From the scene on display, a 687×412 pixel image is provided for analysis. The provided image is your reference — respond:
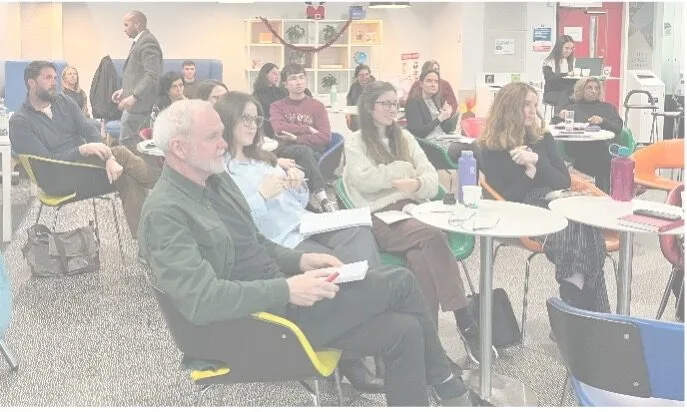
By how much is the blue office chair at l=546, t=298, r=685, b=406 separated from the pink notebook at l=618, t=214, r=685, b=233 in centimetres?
94

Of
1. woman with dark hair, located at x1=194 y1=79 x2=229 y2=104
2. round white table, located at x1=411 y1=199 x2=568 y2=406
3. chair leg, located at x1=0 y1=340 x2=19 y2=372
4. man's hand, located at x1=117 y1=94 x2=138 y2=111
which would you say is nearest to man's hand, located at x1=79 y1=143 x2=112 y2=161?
woman with dark hair, located at x1=194 y1=79 x2=229 y2=104

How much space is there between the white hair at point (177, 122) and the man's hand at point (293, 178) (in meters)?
0.94

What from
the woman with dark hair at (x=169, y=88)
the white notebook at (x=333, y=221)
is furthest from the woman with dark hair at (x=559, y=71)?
the white notebook at (x=333, y=221)

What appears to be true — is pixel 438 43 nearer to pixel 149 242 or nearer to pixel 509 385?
pixel 509 385

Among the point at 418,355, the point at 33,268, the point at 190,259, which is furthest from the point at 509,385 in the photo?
the point at 33,268

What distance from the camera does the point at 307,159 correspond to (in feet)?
19.4

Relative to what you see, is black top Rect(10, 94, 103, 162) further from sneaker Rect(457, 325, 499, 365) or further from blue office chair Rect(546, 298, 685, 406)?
blue office chair Rect(546, 298, 685, 406)

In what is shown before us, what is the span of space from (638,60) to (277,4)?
533 centimetres

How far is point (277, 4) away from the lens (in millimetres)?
11141

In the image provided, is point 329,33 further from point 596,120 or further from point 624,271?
point 624,271

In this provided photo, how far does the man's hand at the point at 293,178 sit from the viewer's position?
3.39 metres

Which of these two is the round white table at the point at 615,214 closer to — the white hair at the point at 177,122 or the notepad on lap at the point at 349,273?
the notepad on lap at the point at 349,273

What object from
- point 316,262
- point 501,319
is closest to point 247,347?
point 316,262

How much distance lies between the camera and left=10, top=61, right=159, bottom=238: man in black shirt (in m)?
4.70
